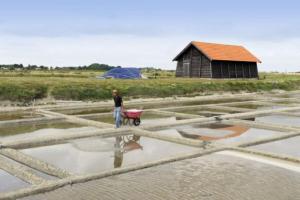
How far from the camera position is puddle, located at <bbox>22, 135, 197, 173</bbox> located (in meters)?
11.5

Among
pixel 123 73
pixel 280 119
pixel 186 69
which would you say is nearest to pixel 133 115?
pixel 280 119

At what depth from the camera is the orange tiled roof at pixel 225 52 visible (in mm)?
50688

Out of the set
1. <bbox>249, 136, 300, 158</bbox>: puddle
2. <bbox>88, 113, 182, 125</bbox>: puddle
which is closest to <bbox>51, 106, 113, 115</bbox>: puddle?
<bbox>88, 113, 182, 125</bbox>: puddle

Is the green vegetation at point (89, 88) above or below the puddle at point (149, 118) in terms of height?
above

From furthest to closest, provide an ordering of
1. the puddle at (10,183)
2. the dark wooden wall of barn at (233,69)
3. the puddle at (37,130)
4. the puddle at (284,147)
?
the dark wooden wall of barn at (233,69), the puddle at (37,130), the puddle at (284,147), the puddle at (10,183)

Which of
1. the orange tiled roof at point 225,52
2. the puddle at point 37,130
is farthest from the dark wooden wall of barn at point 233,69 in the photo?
the puddle at point 37,130

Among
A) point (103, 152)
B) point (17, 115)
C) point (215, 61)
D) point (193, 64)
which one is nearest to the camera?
point (103, 152)

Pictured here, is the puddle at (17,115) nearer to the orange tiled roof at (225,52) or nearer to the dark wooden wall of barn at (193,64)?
the orange tiled roof at (225,52)

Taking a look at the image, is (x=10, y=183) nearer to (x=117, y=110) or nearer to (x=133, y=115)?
(x=117, y=110)

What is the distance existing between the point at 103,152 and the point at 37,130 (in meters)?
6.05

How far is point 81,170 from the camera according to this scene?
1084 centimetres

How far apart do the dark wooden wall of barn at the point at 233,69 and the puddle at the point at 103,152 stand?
37.0 meters

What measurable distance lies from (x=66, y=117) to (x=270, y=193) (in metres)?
14.7

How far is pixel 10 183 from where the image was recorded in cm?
955
